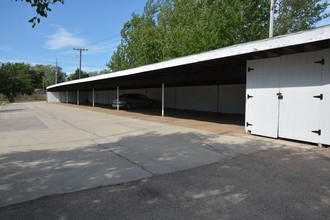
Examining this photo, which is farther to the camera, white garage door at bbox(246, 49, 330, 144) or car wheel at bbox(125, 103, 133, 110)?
car wheel at bbox(125, 103, 133, 110)

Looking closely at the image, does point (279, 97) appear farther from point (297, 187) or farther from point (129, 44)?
point (129, 44)

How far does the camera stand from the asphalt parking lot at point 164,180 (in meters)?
2.63

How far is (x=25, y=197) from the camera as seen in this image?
2967 mm

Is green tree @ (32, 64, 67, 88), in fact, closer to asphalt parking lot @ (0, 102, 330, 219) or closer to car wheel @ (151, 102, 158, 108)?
car wheel @ (151, 102, 158, 108)

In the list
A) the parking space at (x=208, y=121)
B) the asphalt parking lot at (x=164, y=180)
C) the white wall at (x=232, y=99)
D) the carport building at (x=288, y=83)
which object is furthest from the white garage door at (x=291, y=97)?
the white wall at (x=232, y=99)

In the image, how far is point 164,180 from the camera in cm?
355

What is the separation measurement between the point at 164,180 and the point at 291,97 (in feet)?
14.7

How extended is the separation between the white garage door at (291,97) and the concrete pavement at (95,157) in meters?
0.74

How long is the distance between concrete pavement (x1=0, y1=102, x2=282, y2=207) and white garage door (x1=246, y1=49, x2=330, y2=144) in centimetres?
74

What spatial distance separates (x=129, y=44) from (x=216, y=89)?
2545 cm

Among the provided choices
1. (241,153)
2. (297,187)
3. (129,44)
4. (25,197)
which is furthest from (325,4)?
(129,44)


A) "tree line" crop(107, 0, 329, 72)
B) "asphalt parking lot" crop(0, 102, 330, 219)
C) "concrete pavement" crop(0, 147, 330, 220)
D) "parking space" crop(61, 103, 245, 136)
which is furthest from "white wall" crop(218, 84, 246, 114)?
"concrete pavement" crop(0, 147, 330, 220)

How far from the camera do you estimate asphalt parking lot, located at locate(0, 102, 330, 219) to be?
2635mm

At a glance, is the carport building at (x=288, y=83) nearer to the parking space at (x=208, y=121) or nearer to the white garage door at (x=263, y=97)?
the white garage door at (x=263, y=97)
